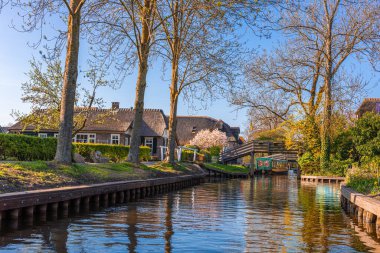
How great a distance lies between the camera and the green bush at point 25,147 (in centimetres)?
2258

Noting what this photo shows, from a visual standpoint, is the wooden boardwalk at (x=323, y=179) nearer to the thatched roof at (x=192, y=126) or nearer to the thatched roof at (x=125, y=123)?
the thatched roof at (x=125, y=123)

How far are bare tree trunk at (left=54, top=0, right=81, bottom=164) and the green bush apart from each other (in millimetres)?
5935

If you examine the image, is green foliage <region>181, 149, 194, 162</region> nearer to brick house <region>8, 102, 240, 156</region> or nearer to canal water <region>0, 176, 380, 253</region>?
brick house <region>8, 102, 240, 156</region>

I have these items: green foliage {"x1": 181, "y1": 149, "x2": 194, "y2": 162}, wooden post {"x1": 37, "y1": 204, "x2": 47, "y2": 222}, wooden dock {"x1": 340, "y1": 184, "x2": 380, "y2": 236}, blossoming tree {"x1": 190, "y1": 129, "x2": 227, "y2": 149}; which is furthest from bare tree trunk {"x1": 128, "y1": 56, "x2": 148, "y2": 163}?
blossoming tree {"x1": 190, "y1": 129, "x2": 227, "y2": 149}

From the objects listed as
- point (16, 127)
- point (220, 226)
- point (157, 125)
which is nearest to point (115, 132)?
point (157, 125)

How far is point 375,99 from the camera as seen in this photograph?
65.9m

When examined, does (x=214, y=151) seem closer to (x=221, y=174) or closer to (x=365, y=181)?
(x=221, y=174)

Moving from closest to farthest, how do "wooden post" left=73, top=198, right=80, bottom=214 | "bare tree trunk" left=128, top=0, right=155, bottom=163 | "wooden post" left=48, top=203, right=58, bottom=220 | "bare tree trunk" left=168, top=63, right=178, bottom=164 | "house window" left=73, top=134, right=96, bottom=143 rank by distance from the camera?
1. "wooden post" left=48, top=203, right=58, bottom=220
2. "wooden post" left=73, top=198, right=80, bottom=214
3. "bare tree trunk" left=128, top=0, right=155, bottom=163
4. "bare tree trunk" left=168, top=63, right=178, bottom=164
5. "house window" left=73, top=134, right=96, bottom=143

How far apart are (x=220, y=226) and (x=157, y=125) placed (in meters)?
45.9

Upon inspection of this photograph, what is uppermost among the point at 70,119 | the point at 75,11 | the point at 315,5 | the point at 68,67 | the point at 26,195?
the point at 315,5

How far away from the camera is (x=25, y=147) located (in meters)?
24.1

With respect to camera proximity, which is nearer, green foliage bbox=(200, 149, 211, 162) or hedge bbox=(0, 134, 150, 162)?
hedge bbox=(0, 134, 150, 162)

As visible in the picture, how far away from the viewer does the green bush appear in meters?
22.6

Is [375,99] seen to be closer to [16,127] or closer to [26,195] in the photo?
[16,127]
